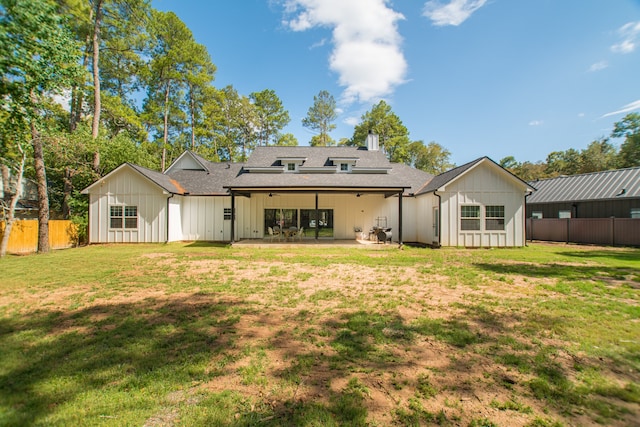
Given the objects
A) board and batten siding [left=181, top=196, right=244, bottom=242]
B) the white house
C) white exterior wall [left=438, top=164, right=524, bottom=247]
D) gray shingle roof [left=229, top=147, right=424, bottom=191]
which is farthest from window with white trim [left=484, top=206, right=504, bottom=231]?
board and batten siding [left=181, top=196, right=244, bottom=242]

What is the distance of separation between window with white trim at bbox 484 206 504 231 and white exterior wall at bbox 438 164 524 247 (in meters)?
0.17

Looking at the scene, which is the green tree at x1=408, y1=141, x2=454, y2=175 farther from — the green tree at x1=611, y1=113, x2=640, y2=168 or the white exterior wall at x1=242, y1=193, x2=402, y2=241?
the white exterior wall at x1=242, y1=193, x2=402, y2=241

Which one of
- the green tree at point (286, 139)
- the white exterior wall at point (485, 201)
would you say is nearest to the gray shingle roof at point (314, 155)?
the white exterior wall at point (485, 201)

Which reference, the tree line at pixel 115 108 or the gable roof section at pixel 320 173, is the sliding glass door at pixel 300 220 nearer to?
the gable roof section at pixel 320 173

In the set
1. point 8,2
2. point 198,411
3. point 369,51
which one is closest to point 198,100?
point 369,51

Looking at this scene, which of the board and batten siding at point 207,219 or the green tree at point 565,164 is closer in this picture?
the board and batten siding at point 207,219

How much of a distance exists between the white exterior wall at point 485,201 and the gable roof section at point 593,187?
7.14 m

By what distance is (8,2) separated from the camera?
4863 mm

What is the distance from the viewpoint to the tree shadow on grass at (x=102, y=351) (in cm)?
251

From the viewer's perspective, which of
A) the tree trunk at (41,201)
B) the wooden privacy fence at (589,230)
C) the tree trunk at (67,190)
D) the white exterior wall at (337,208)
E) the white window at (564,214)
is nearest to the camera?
the tree trunk at (41,201)

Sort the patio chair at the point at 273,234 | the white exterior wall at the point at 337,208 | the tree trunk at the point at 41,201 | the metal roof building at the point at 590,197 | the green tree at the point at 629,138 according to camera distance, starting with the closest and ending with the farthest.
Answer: the tree trunk at the point at 41,201, the patio chair at the point at 273,234, the metal roof building at the point at 590,197, the white exterior wall at the point at 337,208, the green tree at the point at 629,138

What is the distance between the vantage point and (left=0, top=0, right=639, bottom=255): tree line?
606 cm

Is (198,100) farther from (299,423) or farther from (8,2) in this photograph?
(299,423)

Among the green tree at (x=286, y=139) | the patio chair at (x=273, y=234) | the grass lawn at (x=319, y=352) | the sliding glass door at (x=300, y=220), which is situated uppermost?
the green tree at (x=286, y=139)
